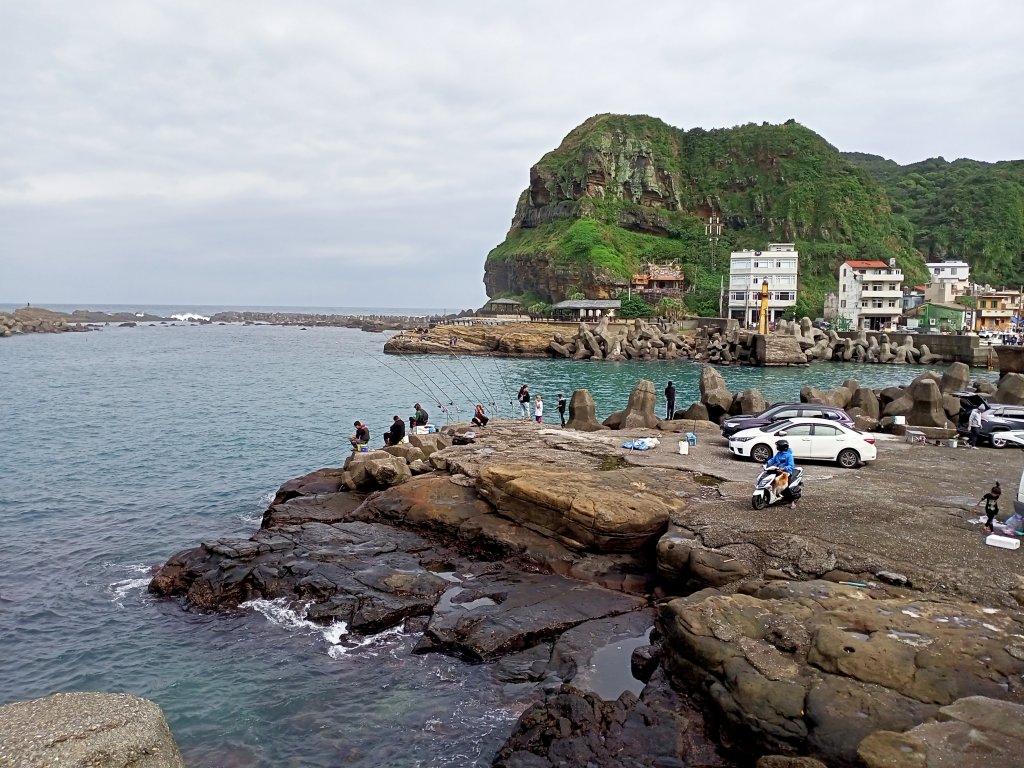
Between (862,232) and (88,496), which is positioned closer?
(88,496)

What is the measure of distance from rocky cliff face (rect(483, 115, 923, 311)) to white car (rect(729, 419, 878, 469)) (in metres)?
105

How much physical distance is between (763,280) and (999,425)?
286 feet

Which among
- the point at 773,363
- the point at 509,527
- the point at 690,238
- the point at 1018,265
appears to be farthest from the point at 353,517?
the point at 1018,265

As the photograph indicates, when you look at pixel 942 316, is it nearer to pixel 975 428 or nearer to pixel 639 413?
pixel 975 428

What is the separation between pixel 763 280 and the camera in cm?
10656

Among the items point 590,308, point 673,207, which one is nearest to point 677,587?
point 590,308

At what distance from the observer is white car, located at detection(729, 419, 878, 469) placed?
66.4ft

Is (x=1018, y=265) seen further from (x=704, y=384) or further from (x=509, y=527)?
(x=509, y=527)

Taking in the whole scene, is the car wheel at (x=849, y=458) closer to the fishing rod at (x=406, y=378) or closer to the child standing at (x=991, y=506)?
the child standing at (x=991, y=506)

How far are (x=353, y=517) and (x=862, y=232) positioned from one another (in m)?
145

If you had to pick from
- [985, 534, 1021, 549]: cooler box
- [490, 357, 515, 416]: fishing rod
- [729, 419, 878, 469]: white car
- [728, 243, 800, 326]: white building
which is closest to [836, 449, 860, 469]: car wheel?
[729, 419, 878, 469]: white car

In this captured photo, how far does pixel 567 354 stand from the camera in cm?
9212

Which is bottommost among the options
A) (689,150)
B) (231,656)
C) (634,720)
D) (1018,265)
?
(231,656)

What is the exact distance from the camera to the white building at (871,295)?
103562 mm
